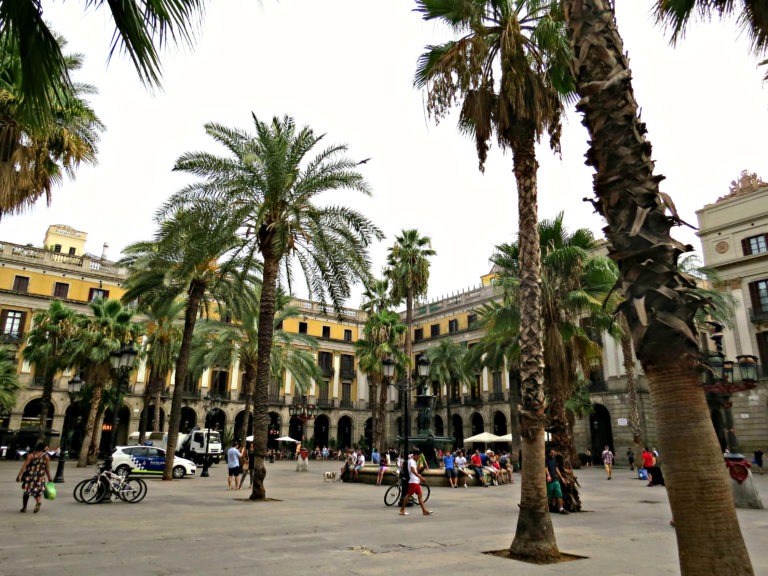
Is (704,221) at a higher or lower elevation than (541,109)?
higher

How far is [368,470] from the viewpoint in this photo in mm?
23797

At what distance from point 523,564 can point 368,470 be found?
57.3 ft

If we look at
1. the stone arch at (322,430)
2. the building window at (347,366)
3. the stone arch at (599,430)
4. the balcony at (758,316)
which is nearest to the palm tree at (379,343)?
the stone arch at (599,430)

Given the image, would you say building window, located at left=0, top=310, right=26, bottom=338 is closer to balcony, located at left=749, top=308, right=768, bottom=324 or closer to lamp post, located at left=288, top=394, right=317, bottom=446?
lamp post, located at left=288, top=394, right=317, bottom=446

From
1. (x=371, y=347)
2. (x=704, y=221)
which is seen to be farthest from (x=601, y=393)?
(x=371, y=347)

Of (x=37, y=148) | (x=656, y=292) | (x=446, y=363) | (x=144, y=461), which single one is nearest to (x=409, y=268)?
(x=446, y=363)

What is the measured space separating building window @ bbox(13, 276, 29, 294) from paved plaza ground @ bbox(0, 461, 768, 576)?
31.1 metres

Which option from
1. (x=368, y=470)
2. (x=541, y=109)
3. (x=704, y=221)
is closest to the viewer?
(x=541, y=109)

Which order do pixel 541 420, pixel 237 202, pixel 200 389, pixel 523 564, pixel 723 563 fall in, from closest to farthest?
1. pixel 723 563
2. pixel 523 564
3. pixel 541 420
4. pixel 237 202
5. pixel 200 389

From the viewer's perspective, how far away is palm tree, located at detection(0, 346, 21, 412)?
3447 cm

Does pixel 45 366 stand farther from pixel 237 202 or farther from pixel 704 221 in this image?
pixel 704 221

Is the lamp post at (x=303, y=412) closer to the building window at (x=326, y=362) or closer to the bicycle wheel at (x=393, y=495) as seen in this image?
the building window at (x=326, y=362)

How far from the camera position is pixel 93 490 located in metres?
13.9

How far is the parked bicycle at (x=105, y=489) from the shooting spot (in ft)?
43.7
